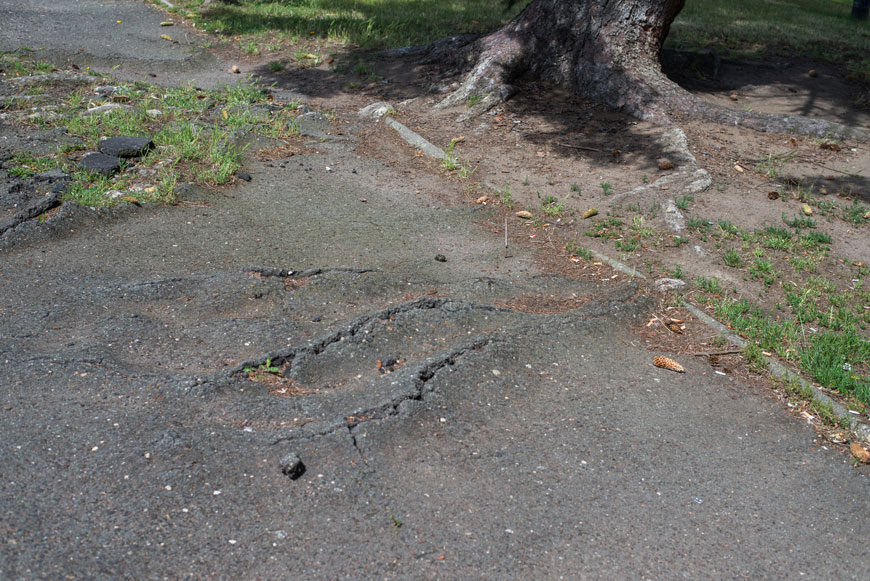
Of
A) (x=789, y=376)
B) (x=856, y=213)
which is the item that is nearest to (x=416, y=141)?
(x=856, y=213)

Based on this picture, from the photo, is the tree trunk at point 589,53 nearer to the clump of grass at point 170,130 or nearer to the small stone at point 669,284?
the clump of grass at point 170,130

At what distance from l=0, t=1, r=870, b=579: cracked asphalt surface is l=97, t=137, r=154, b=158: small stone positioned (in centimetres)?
122

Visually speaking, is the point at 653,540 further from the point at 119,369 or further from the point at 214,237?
the point at 214,237

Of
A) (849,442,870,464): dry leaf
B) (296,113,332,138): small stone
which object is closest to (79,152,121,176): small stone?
(296,113,332,138): small stone

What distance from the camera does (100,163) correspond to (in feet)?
18.3

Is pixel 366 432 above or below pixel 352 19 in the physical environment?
below

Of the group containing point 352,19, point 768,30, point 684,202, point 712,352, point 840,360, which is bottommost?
point 712,352

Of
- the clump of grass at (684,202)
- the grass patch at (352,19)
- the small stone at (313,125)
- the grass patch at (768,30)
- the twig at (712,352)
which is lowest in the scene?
the twig at (712,352)

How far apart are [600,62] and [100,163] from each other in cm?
478

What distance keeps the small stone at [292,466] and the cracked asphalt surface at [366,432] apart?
1.2 inches

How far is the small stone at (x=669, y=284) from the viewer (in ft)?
14.6

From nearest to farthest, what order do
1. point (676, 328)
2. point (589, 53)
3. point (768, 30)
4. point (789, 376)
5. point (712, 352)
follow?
point (789, 376) < point (712, 352) < point (676, 328) < point (589, 53) < point (768, 30)

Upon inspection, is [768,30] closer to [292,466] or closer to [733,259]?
[733,259]

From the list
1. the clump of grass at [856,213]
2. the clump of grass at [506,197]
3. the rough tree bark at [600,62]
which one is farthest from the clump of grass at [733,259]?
the rough tree bark at [600,62]
